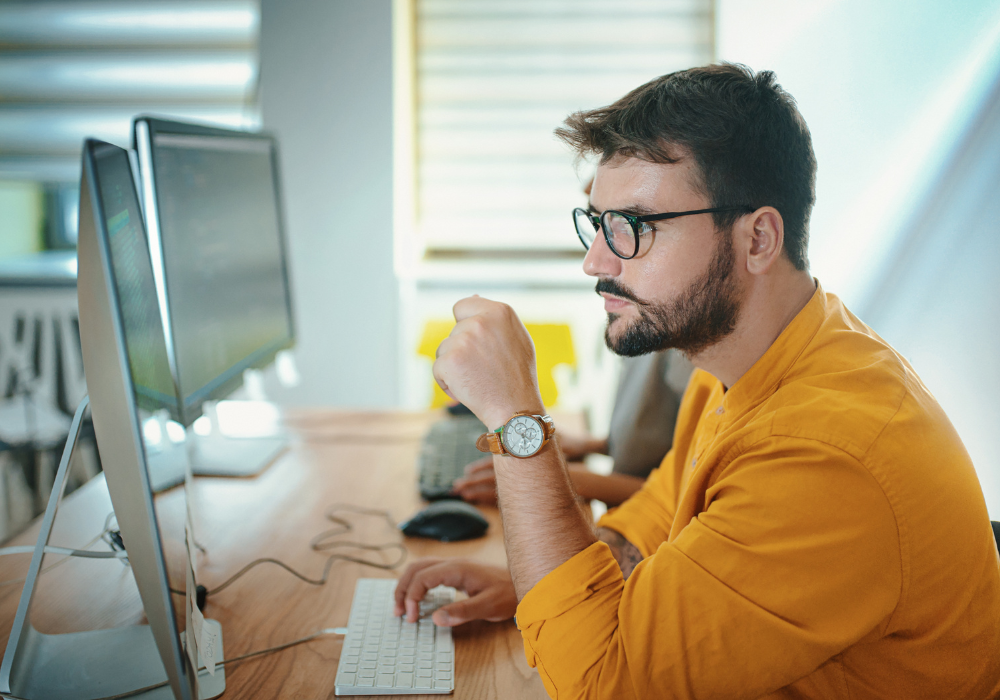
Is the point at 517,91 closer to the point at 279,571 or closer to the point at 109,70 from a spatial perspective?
the point at 109,70

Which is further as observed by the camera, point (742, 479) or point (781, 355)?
point (781, 355)

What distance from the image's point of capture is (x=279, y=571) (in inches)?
38.3

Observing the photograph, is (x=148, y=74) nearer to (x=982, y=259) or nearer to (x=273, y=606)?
(x=273, y=606)

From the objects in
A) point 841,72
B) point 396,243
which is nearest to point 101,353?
point 841,72

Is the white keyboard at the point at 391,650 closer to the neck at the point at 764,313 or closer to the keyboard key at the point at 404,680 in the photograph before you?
the keyboard key at the point at 404,680

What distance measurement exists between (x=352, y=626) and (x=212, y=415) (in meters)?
0.81

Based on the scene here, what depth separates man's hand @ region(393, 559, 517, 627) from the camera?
2.71ft

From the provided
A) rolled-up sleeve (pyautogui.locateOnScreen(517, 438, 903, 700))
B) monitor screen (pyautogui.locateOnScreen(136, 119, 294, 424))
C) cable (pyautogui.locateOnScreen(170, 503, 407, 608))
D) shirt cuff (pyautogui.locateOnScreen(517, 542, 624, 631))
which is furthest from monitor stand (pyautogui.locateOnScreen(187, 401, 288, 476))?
rolled-up sleeve (pyautogui.locateOnScreen(517, 438, 903, 700))

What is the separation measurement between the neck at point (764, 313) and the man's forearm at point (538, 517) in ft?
0.87

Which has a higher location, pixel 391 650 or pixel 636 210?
pixel 636 210

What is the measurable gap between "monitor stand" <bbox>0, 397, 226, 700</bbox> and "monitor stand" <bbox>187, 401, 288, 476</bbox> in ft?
1.59

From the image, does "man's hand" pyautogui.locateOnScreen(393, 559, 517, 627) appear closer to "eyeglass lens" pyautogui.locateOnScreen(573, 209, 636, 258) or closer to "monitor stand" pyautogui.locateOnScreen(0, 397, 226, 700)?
"monitor stand" pyautogui.locateOnScreen(0, 397, 226, 700)

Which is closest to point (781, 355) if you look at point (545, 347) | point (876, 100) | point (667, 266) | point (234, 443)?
point (667, 266)

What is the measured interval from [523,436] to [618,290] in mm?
236
